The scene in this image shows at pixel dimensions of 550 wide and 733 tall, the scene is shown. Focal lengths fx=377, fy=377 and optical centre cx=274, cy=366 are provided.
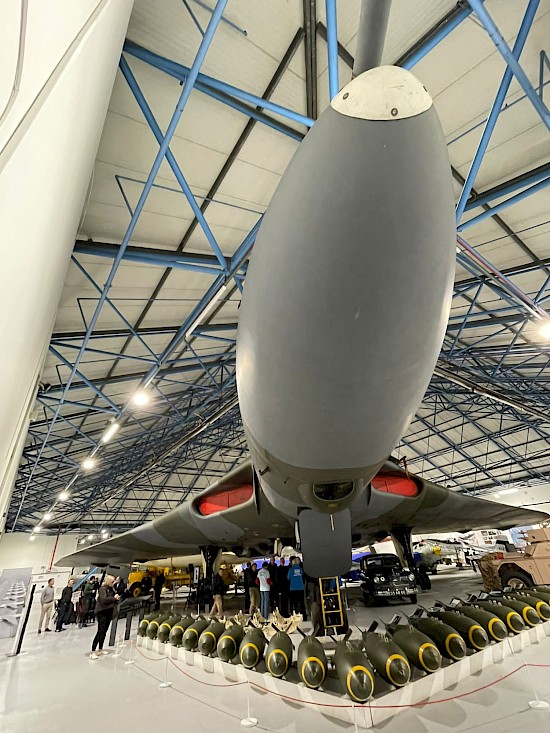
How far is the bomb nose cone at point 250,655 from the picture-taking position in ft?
13.4

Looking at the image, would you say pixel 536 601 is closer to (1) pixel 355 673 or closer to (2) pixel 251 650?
(1) pixel 355 673

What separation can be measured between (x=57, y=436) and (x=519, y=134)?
17.3m

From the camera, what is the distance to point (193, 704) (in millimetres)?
3623

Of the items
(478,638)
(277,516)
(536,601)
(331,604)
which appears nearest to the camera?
(478,638)

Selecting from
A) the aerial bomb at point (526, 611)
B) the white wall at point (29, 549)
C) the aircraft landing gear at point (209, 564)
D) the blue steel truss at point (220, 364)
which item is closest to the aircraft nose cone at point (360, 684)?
the aerial bomb at point (526, 611)

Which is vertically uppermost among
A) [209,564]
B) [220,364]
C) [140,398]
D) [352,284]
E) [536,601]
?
[220,364]

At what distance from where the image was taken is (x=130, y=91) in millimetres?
A: 4715

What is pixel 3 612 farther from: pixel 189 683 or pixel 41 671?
pixel 189 683

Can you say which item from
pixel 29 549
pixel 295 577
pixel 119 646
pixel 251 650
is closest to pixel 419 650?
pixel 251 650

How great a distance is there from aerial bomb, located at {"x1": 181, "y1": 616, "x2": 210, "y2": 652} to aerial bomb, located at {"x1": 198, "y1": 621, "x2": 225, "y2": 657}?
248 mm

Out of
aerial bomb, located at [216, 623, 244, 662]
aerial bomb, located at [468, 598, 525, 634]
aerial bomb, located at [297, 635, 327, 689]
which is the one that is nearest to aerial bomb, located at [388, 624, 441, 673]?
aerial bomb, located at [297, 635, 327, 689]

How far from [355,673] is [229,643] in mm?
1994

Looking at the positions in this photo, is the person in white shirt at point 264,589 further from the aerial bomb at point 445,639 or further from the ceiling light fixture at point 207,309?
the ceiling light fixture at point 207,309

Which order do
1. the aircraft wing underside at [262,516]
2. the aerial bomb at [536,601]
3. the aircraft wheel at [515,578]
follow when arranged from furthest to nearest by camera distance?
the aircraft wheel at [515,578] → the aerial bomb at [536,601] → the aircraft wing underside at [262,516]
